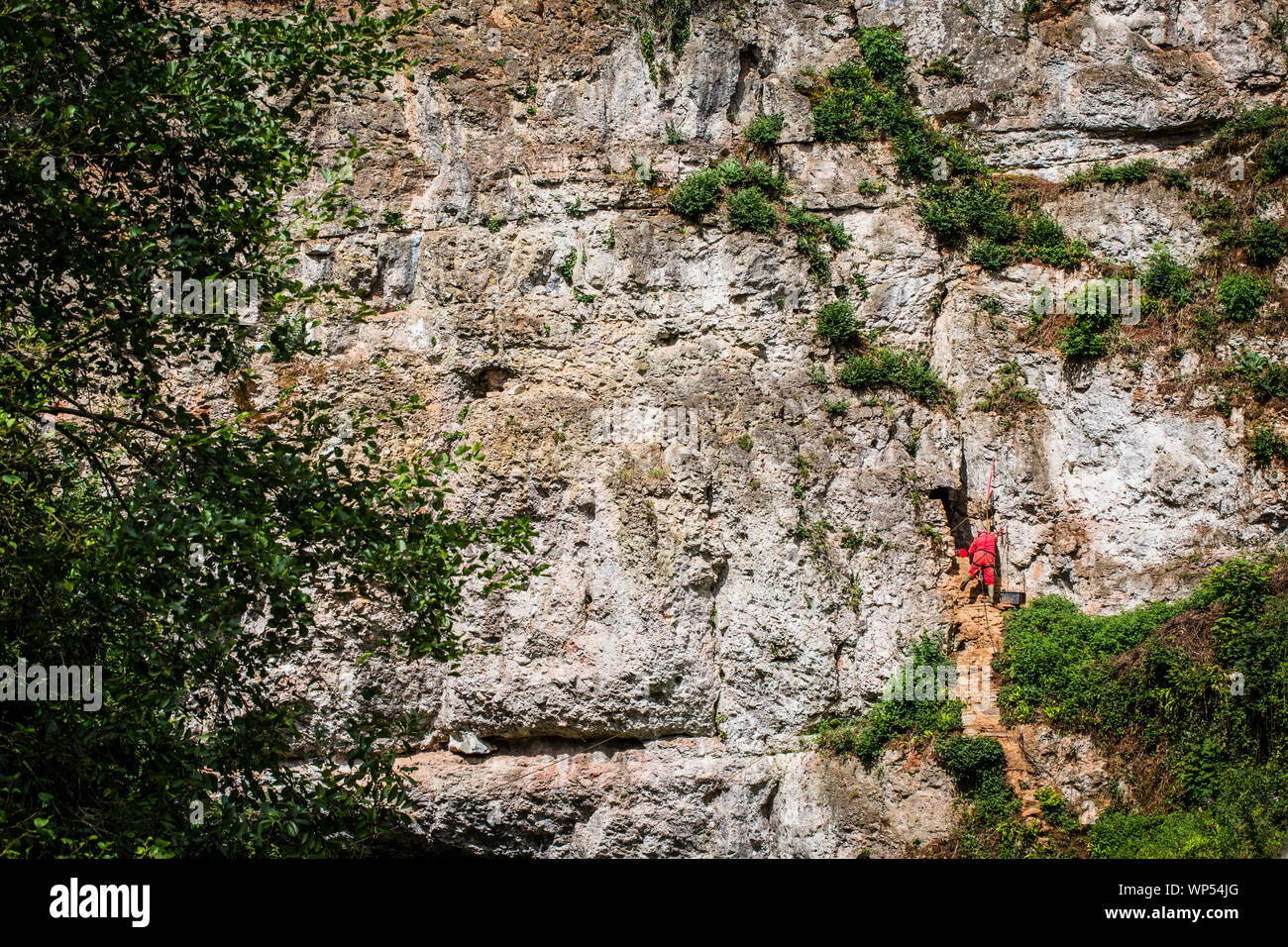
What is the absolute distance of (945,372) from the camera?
16016 mm

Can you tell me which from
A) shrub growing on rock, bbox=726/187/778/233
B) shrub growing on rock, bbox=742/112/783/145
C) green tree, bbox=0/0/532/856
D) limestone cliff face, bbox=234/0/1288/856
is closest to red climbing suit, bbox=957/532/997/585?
limestone cliff face, bbox=234/0/1288/856

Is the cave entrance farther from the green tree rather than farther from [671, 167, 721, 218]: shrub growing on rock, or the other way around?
the green tree

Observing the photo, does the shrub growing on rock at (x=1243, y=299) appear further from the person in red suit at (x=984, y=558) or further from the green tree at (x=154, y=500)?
the green tree at (x=154, y=500)

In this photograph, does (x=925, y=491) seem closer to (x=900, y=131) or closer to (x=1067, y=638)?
(x=1067, y=638)

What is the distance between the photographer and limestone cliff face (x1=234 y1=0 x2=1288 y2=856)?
14.5m

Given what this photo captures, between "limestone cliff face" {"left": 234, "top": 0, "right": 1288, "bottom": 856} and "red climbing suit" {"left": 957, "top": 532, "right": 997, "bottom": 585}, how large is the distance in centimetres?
50

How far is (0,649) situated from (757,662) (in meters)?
9.54

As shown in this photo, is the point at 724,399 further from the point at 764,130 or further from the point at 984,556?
the point at 764,130

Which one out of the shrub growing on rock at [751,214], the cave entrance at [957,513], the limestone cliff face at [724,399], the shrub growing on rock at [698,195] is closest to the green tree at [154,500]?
the limestone cliff face at [724,399]

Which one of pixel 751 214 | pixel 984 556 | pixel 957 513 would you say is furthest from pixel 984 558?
pixel 751 214

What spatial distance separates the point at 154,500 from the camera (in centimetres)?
730

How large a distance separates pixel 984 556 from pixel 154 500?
36.3 feet

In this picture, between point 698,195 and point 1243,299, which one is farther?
point 698,195

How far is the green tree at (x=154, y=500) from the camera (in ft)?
23.6
